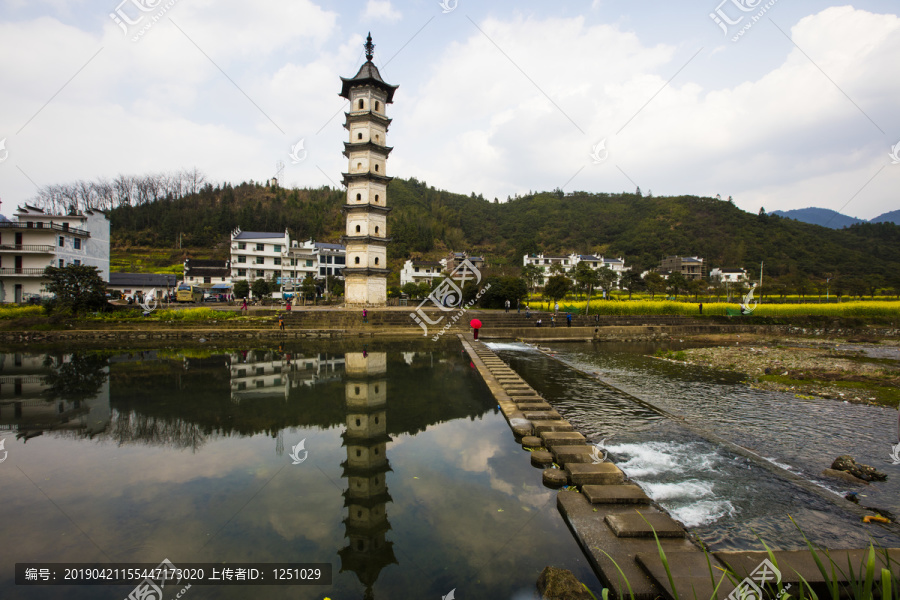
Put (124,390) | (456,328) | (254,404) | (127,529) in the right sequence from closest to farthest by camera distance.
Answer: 1. (127,529)
2. (254,404)
3. (124,390)
4. (456,328)

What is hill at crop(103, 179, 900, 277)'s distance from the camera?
70.7 m

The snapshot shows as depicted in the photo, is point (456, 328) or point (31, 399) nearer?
point (31, 399)

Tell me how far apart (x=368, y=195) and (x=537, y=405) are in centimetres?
2660

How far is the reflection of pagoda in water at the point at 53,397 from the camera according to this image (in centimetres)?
845

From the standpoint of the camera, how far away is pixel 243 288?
38.5 meters

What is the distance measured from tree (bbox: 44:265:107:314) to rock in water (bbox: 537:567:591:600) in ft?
102

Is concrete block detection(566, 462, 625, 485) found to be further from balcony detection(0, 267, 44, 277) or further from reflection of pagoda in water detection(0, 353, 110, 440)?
balcony detection(0, 267, 44, 277)

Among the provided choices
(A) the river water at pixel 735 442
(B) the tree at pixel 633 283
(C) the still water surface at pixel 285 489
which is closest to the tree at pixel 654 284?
(B) the tree at pixel 633 283

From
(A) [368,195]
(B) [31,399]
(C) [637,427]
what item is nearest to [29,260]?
(A) [368,195]

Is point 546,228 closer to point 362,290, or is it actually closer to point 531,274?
point 531,274

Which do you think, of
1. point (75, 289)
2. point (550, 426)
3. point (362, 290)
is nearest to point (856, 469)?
point (550, 426)

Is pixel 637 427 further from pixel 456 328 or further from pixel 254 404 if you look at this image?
pixel 456 328

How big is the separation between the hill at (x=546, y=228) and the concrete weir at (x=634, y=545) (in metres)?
64.8

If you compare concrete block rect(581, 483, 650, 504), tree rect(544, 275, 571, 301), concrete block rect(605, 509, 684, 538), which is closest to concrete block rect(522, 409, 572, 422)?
concrete block rect(581, 483, 650, 504)
